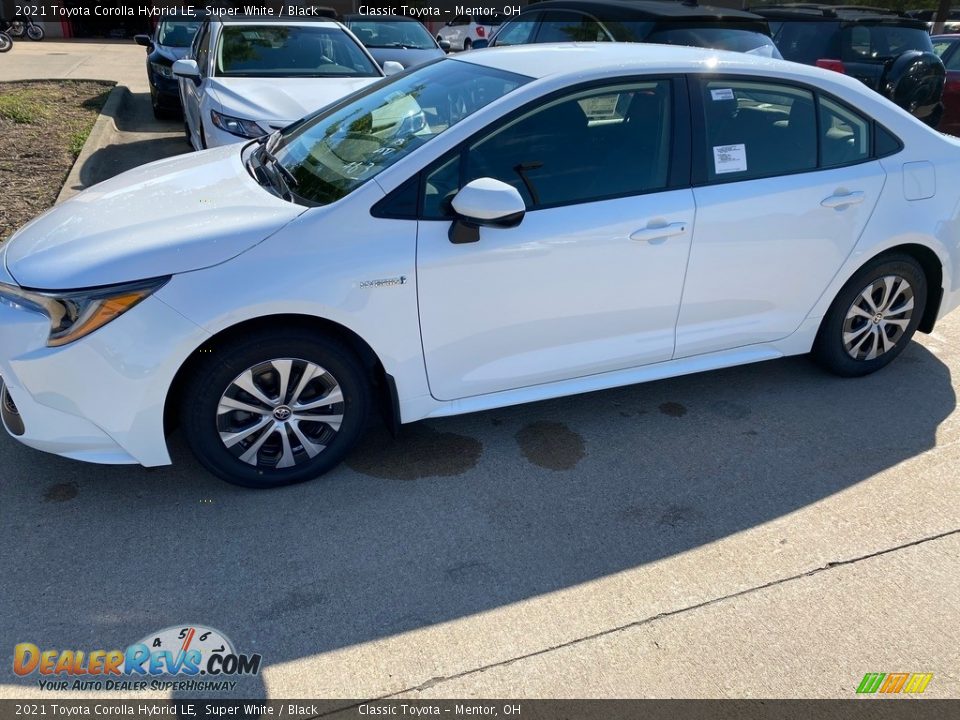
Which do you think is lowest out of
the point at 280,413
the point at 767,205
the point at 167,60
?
the point at 280,413

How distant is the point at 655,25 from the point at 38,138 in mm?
6398

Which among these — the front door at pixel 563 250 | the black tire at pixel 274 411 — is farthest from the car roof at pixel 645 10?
the black tire at pixel 274 411

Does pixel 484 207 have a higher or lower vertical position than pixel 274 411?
A: higher

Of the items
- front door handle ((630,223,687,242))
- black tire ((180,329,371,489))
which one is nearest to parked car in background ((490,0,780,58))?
front door handle ((630,223,687,242))

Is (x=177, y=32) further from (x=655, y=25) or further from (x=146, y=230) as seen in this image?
(x=146, y=230)

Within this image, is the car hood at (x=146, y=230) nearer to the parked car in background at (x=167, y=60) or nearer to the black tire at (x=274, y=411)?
the black tire at (x=274, y=411)

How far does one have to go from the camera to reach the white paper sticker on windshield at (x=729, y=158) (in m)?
3.61

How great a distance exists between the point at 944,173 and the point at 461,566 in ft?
10.5

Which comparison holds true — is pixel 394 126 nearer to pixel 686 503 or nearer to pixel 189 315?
pixel 189 315

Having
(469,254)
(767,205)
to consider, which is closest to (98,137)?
(469,254)

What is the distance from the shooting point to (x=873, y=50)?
8258 mm

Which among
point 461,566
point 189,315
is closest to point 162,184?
point 189,315

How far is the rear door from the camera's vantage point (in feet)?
11.8

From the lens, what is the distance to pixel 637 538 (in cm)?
309
